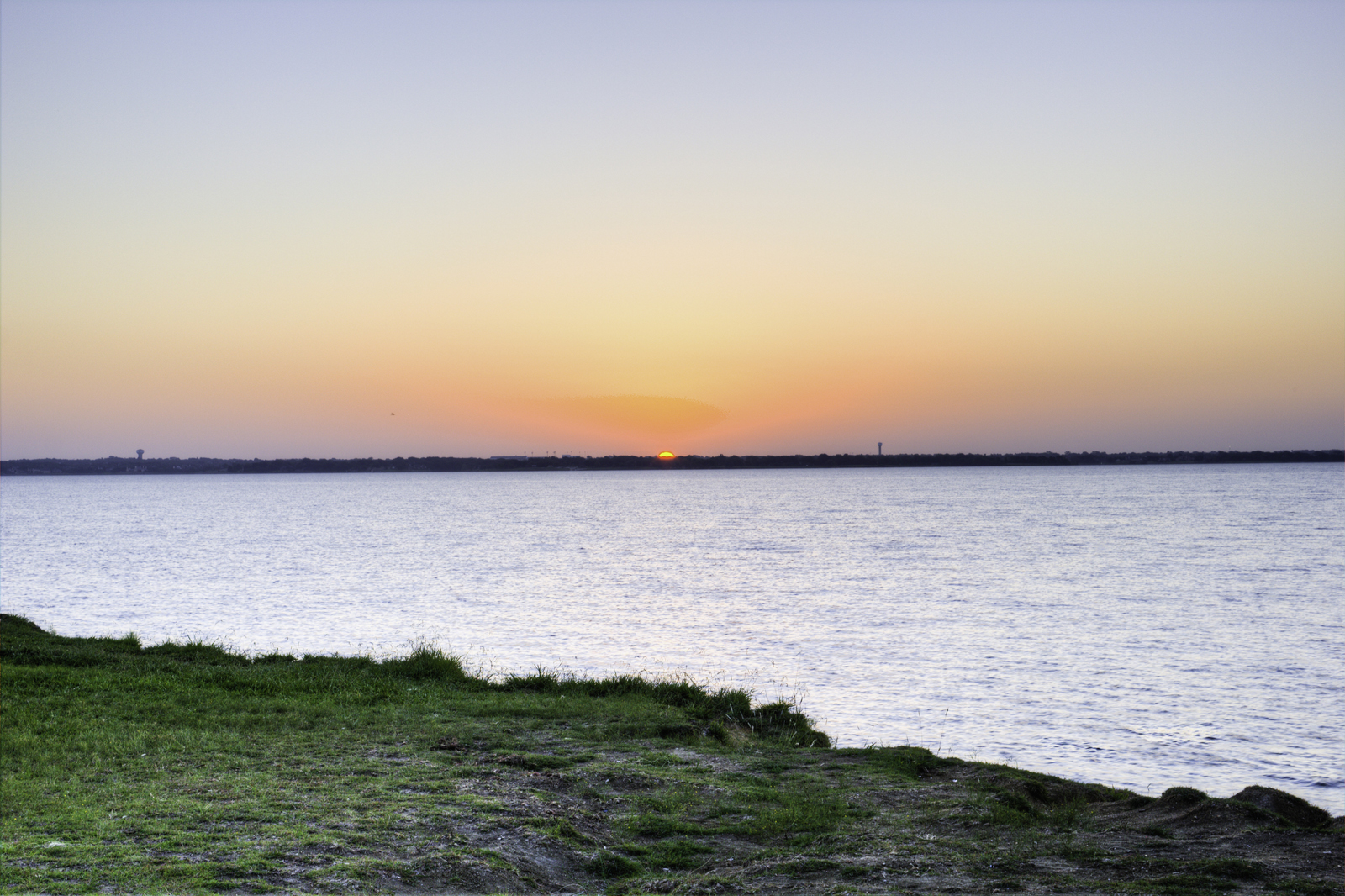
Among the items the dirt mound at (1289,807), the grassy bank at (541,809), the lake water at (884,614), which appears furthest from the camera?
the lake water at (884,614)

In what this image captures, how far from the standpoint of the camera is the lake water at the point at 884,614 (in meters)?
20.1

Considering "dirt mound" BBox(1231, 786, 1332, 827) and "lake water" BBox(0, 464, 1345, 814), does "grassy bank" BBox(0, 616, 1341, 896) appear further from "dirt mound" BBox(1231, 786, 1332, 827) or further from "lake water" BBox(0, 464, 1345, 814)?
"lake water" BBox(0, 464, 1345, 814)

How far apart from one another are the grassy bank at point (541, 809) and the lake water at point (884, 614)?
5.18 m

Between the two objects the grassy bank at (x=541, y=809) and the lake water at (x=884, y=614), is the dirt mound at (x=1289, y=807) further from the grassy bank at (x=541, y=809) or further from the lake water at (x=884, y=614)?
the lake water at (x=884, y=614)

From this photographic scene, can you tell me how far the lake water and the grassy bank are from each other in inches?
204

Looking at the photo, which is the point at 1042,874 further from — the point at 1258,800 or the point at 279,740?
the point at 279,740

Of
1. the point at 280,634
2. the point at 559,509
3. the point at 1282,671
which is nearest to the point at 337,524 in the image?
the point at 559,509

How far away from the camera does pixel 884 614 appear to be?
1474 inches

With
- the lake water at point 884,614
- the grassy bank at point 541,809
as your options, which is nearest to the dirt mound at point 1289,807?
the grassy bank at point 541,809

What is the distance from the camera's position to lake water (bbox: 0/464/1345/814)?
65.9 feet

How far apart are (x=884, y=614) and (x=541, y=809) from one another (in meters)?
28.2

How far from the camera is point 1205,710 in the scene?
21875 mm

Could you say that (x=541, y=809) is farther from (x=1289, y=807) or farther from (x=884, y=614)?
(x=884, y=614)

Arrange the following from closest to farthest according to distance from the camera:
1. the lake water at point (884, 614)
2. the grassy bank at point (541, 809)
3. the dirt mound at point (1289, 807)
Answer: the grassy bank at point (541, 809) → the dirt mound at point (1289, 807) → the lake water at point (884, 614)
